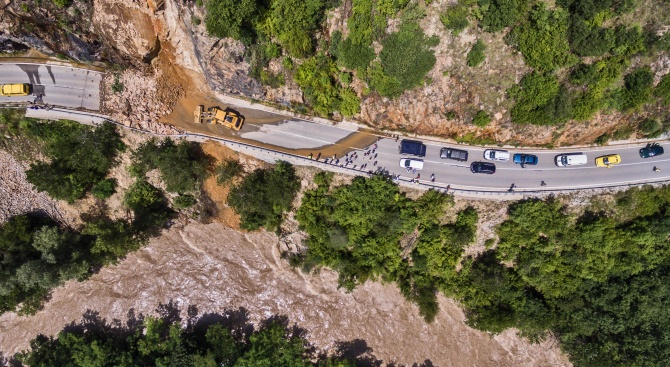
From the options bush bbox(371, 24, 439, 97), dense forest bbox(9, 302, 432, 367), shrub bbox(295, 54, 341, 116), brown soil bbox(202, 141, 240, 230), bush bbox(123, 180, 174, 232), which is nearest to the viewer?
bush bbox(371, 24, 439, 97)

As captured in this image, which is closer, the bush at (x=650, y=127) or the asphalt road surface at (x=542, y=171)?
the bush at (x=650, y=127)

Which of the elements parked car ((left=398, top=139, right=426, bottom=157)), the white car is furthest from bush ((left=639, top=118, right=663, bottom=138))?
parked car ((left=398, top=139, right=426, bottom=157))

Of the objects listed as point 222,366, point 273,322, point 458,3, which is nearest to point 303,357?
point 273,322

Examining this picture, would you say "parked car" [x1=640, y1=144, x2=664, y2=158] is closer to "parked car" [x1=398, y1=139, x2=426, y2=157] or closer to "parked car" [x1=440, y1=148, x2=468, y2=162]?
"parked car" [x1=440, y1=148, x2=468, y2=162]

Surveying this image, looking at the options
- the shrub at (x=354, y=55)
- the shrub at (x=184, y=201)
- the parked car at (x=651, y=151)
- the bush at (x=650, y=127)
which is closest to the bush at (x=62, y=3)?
the shrub at (x=184, y=201)

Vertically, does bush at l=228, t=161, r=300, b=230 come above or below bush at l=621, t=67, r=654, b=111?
below

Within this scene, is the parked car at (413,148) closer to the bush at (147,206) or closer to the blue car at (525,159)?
the blue car at (525,159)
